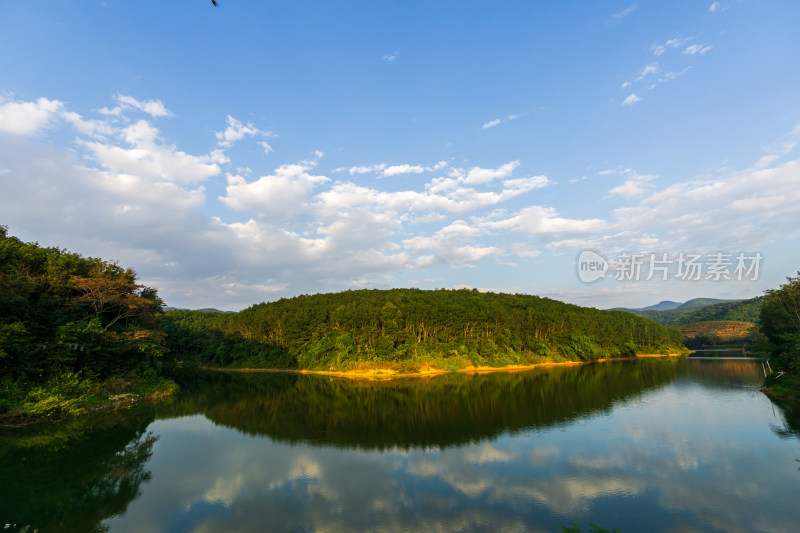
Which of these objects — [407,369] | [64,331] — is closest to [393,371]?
[407,369]

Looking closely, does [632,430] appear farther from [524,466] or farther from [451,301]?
[451,301]

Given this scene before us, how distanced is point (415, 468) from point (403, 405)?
1713 centimetres

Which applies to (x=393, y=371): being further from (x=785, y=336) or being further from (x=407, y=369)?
(x=785, y=336)

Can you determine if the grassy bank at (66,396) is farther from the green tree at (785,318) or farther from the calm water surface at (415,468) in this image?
the green tree at (785,318)

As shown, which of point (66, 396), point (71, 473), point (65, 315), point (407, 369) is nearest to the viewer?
point (71, 473)

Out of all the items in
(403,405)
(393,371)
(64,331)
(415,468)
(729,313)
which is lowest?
(403,405)

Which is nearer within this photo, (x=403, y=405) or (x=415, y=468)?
(x=415, y=468)

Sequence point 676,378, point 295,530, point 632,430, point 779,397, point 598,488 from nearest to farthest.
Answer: point 295,530 < point 598,488 < point 632,430 < point 779,397 < point 676,378

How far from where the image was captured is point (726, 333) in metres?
132

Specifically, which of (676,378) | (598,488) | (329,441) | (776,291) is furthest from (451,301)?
(598,488)

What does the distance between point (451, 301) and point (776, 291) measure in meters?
49.6

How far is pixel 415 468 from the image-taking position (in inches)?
712

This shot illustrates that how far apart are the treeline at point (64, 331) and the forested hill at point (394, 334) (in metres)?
32.6

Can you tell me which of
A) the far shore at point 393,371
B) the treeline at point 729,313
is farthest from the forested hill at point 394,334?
the treeline at point 729,313
